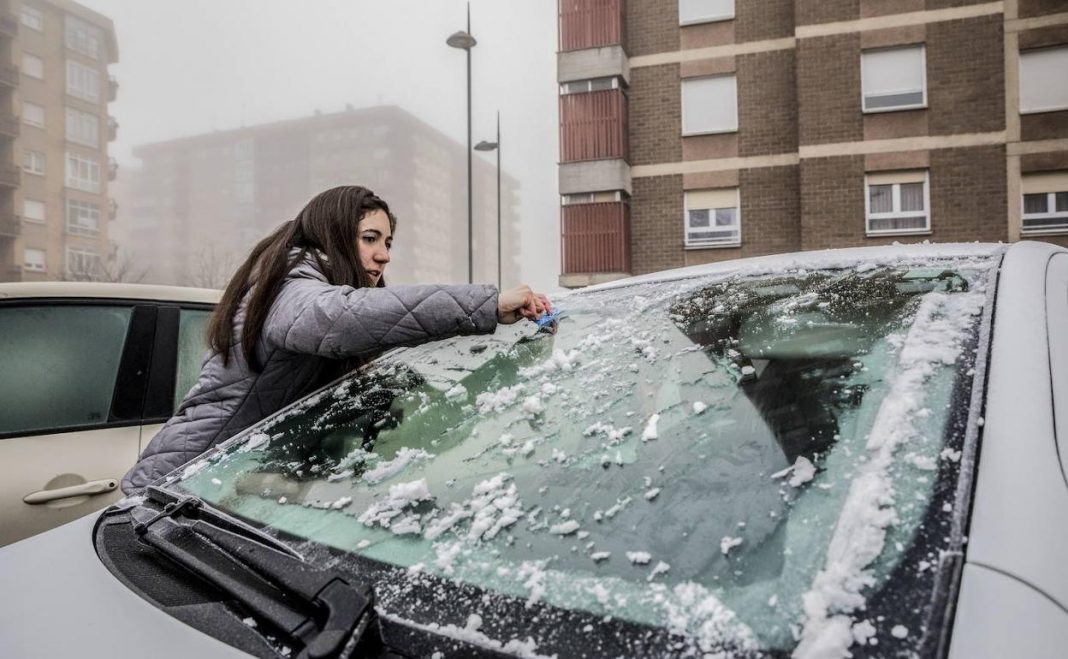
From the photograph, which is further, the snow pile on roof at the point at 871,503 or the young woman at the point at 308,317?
the young woman at the point at 308,317

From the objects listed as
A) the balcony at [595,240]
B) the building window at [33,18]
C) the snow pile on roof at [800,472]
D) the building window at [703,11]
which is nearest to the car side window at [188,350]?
the snow pile on roof at [800,472]

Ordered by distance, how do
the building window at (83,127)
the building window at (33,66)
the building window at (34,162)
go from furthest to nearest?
1. the building window at (83,127)
2. the building window at (33,66)
3. the building window at (34,162)

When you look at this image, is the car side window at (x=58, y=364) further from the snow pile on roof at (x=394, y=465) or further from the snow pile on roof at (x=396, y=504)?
the snow pile on roof at (x=396, y=504)

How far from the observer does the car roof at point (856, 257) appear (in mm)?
1397

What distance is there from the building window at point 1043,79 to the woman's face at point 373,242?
1655 cm

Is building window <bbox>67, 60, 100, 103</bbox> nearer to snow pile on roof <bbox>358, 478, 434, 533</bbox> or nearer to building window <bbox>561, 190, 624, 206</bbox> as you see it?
building window <bbox>561, 190, 624, 206</bbox>

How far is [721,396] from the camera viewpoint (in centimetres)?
112

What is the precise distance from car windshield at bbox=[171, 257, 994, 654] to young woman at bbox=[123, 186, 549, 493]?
11 cm

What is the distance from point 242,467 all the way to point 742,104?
1683 cm

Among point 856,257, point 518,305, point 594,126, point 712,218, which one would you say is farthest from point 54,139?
point 856,257

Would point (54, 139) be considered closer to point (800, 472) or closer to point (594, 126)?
point (594, 126)

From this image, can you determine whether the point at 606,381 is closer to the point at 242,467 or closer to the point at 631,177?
the point at 242,467

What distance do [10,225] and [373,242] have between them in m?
47.0

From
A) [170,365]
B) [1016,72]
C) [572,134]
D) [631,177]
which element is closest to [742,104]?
[631,177]
